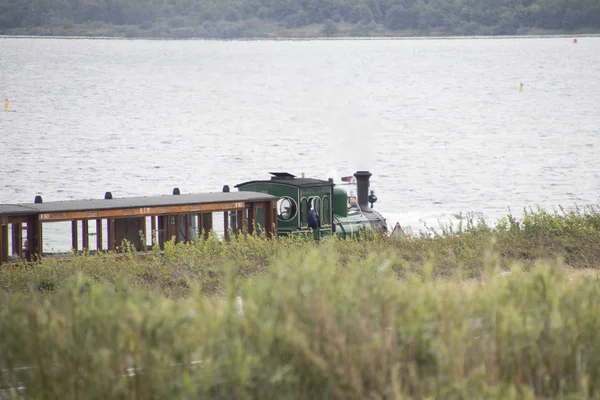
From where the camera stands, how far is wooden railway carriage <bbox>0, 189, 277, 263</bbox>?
19.4 meters

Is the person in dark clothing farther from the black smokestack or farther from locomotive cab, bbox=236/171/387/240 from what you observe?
the black smokestack

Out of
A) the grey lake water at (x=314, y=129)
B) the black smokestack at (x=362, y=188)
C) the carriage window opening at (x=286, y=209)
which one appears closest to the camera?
the carriage window opening at (x=286, y=209)

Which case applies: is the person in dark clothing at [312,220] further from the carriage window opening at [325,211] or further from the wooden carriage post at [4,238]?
the wooden carriage post at [4,238]

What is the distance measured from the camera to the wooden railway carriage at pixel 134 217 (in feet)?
63.7

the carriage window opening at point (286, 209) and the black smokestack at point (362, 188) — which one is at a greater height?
the black smokestack at point (362, 188)

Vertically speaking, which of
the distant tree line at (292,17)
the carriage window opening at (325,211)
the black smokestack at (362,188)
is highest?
the distant tree line at (292,17)

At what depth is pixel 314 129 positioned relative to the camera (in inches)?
3226

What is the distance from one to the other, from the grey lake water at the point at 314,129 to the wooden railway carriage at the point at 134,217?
6233 millimetres

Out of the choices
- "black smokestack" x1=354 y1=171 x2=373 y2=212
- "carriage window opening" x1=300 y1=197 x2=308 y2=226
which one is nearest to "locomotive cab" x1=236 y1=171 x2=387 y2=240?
"carriage window opening" x1=300 y1=197 x2=308 y2=226

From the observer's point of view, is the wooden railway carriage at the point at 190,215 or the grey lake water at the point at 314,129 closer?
the wooden railway carriage at the point at 190,215

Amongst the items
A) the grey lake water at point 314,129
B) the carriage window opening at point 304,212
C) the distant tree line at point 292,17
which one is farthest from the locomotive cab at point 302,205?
the distant tree line at point 292,17

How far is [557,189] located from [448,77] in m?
93.9

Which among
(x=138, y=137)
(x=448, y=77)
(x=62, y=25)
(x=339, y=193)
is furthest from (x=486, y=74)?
(x=339, y=193)

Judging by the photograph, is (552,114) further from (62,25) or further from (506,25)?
(62,25)
